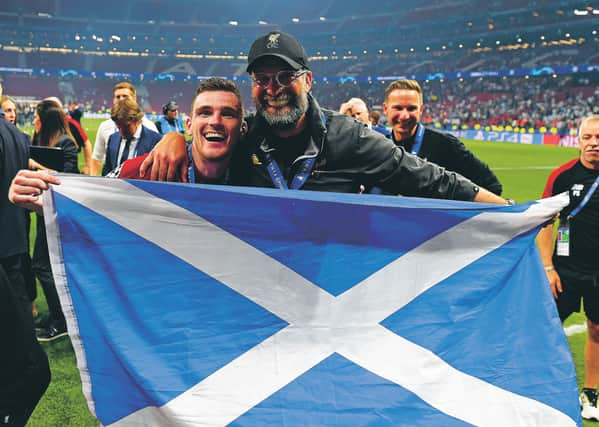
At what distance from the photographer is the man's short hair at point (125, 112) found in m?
5.59

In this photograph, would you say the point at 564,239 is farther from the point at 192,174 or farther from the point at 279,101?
the point at 192,174

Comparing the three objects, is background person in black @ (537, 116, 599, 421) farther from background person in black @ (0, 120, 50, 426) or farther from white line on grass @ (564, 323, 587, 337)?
background person in black @ (0, 120, 50, 426)

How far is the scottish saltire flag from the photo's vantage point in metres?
2.37

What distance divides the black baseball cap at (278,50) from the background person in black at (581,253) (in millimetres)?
2360

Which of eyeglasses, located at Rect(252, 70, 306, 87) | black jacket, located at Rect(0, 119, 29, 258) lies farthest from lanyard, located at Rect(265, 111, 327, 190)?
black jacket, located at Rect(0, 119, 29, 258)

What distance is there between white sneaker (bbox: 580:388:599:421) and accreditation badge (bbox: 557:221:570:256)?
101cm

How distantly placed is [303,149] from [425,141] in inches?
74.2

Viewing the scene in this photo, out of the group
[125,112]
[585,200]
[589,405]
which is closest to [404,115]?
[585,200]

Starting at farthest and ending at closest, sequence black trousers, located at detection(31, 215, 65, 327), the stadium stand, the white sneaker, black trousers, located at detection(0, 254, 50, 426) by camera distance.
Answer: the stadium stand → black trousers, located at detection(31, 215, 65, 327) → the white sneaker → black trousers, located at detection(0, 254, 50, 426)

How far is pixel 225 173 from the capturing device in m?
2.90

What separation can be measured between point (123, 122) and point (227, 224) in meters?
3.53

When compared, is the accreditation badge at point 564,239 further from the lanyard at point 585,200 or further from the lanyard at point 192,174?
the lanyard at point 192,174

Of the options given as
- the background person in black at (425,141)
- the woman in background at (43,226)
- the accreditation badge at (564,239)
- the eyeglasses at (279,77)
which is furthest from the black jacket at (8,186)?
the accreditation badge at (564,239)

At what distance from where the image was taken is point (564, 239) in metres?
4.12
